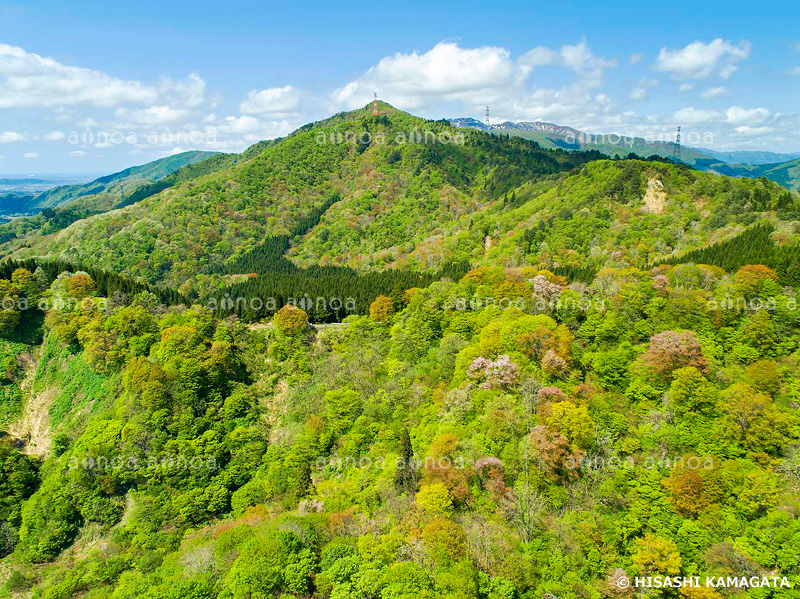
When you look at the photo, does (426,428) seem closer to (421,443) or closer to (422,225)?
(421,443)

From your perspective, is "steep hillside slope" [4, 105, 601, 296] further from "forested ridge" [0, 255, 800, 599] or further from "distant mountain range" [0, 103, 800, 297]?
"forested ridge" [0, 255, 800, 599]

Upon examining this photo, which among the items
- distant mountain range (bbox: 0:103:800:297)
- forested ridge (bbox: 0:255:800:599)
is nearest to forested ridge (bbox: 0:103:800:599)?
forested ridge (bbox: 0:255:800:599)

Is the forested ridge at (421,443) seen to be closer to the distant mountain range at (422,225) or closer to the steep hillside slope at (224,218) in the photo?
the distant mountain range at (422,225)

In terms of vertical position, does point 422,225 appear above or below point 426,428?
above

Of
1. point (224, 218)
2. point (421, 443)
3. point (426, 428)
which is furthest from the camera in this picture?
point (224, 218)

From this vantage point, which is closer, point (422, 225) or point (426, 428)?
point (426, 428)

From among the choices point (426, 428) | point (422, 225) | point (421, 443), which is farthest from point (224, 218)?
point (421, 443)

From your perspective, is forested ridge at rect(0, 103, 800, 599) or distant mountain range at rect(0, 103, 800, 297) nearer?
forested ridge at rect(0, 103, 800, 599)

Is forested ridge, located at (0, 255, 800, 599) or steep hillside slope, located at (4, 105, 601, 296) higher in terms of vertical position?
steep hillside slope, located at (4, 105, 601, 296)

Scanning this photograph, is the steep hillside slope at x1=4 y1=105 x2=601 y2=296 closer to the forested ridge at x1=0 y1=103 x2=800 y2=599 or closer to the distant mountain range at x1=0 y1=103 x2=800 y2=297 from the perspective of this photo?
the distant mountain range at x1=0 y1=103 x2=800 y2=297

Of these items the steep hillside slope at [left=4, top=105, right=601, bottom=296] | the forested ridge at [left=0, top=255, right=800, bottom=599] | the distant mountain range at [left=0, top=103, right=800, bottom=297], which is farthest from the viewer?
the steep hillside slope at [left=4, top=105, right=601, bottom=296]

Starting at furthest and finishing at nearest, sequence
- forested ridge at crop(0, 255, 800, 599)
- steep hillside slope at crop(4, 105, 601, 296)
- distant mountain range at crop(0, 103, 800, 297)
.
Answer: steep hillside slope at crop(4, 105, 601, 296) → distant mountain range at crop(0, 103, 800, 297) → forested ridge at crop(0, 255, 800, 599)

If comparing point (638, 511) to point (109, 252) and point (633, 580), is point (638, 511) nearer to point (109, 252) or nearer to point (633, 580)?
point (633, 580)
